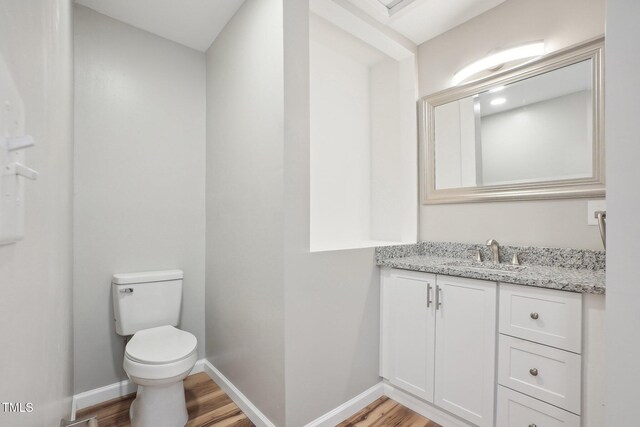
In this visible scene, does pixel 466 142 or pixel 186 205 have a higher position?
pixel 466 142

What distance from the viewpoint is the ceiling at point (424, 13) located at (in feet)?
6.24

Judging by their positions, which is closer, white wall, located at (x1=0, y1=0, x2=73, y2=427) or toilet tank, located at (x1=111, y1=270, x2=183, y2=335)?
white wall, located at (x1=0, y1=0, x2=73, y2=427)

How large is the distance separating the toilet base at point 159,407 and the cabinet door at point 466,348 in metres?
1.45

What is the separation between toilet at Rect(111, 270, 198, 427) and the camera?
4.95ft

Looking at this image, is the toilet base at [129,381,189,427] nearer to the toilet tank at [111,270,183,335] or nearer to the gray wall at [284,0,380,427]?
the toilet tank at [111,270,183,335]

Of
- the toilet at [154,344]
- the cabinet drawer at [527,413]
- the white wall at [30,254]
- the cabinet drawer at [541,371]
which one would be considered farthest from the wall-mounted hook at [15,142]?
the cabinet drawer at [527,413]

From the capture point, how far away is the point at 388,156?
247 centimetres

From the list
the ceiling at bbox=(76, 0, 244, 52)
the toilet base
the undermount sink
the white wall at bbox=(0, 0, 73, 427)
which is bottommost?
the toilet base

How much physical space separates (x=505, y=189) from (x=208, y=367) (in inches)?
96.0

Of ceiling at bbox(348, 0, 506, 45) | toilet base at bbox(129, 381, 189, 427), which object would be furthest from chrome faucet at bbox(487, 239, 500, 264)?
toilet base at bbox(129, 381, 189, 427)

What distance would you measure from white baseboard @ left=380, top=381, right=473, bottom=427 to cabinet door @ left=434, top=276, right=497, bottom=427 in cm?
8

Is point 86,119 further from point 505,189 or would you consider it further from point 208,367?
point 505,189

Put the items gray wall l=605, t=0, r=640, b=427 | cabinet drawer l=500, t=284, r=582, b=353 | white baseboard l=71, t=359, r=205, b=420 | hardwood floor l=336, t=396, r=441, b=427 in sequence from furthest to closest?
white baseboard l=71, t=359, r=205, b=420 → hardwood floor l=336, t=396, r=441, b=427 → cabinet drawer l=500, t=284, r=582, b=353 → gray wall l=605, t=0, r=640, b=427

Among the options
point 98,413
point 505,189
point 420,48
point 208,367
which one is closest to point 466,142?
point 505,189
